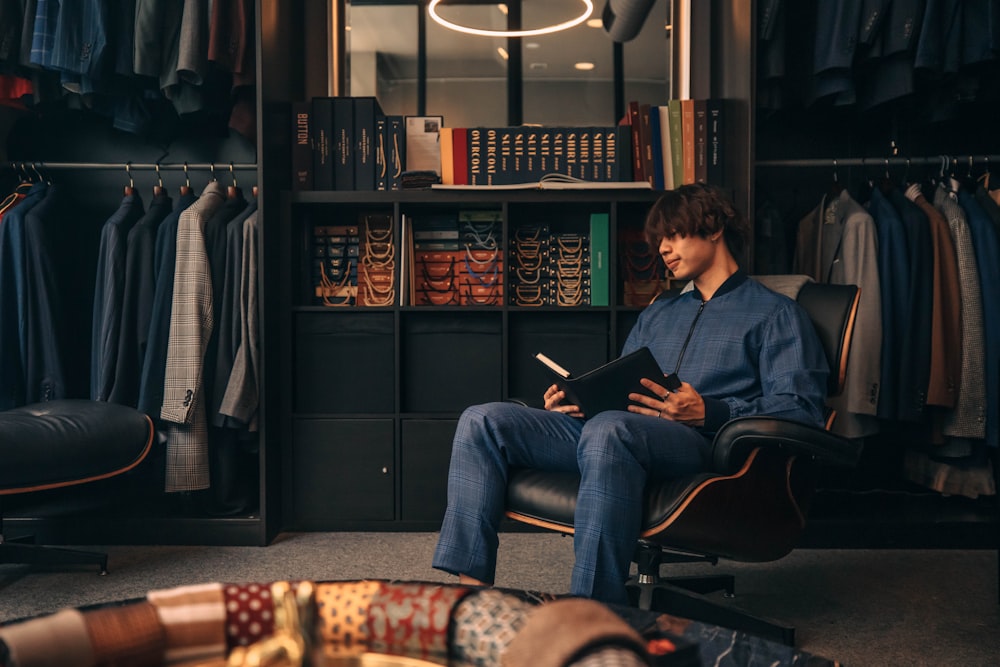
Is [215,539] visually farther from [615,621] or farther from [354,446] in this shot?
[615,621]

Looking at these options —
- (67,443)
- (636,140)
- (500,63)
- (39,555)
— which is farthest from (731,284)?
(500,63)

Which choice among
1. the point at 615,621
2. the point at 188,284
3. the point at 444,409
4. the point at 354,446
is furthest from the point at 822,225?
the point at 615,621

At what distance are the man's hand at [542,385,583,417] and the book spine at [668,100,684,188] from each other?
114 centimetres

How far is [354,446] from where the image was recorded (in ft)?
9.52

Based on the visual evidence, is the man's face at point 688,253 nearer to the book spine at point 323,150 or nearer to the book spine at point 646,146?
the book spine at point 646,146

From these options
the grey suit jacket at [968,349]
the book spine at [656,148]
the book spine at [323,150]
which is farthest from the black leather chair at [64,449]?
the grey suit jacket at [968,349]

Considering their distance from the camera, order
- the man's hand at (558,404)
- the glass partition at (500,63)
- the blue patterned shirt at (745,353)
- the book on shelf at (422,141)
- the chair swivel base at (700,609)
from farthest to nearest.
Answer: the glass partition at (500,63)
the book on shelf at (422,141)
the man's hand at (558,404)
the blue patterned shirt at (745,353)
the chair swivel base at (700,609)

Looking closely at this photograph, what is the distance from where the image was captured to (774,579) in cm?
239

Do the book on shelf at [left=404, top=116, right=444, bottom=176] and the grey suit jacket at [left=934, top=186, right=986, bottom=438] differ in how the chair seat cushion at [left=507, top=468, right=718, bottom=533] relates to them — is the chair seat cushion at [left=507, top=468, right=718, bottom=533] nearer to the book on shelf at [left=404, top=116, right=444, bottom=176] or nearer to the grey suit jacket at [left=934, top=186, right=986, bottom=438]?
the grey suit jacket at [left=934, top=186, right=986, bottom=438]

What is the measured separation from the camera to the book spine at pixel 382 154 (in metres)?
2.97

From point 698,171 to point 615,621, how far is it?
246 centimetres

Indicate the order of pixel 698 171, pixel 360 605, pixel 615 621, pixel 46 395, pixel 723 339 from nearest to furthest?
pixel 615 621
pixel 360 605
pixel 723 339
pixel 46 395
pixel 698 171

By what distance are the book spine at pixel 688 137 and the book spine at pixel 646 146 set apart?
0.11m

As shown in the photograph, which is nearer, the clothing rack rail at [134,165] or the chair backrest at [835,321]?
the chair backrest at [835,321]
